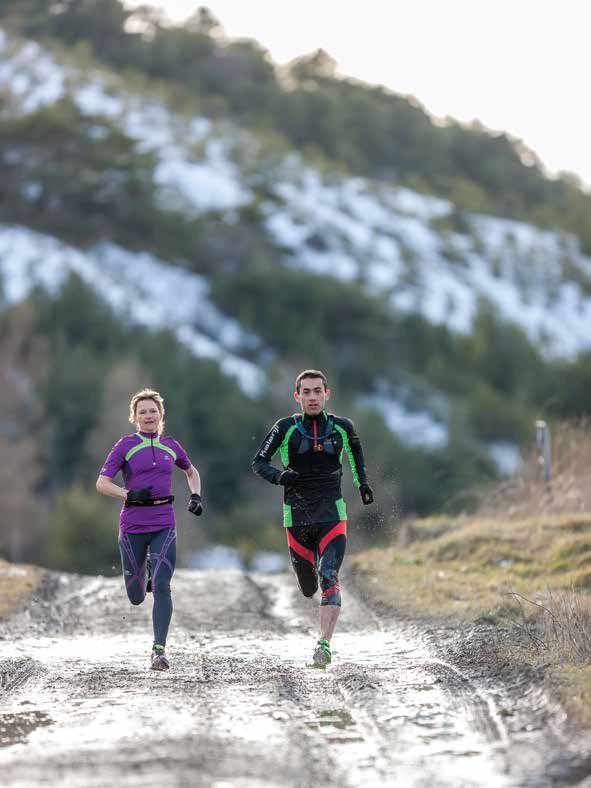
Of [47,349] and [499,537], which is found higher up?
[47,349]

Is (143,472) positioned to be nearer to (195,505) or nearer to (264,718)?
(195,505)

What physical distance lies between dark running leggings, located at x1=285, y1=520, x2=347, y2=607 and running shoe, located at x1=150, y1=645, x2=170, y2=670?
1068 millimetres

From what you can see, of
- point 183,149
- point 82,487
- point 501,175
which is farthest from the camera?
point 501,175

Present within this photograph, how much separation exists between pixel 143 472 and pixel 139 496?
184mm

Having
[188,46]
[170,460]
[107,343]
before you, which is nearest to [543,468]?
[170,460]

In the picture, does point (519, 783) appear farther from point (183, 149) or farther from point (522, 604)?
point (183, 149)

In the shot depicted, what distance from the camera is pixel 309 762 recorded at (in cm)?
572

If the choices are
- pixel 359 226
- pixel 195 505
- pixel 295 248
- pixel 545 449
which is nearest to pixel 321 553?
pixel 195 505

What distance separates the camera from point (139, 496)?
8797mm

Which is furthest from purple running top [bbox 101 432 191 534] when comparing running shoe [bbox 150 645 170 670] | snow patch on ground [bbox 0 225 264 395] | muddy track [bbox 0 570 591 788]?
snow patch on ground [bbox 0 225 264 395]

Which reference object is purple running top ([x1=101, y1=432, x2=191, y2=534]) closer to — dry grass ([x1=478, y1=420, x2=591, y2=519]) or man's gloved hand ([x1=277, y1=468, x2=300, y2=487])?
man's gloved hand ([x1=277, y1=468, x2=300, y2=487])

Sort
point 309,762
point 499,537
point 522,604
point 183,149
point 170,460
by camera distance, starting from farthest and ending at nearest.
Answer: point 183,149
point 499,537
point 522,604
point 170,460
point 309,762

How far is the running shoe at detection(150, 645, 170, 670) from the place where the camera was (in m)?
8.58

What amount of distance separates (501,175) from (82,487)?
74.7 metres
